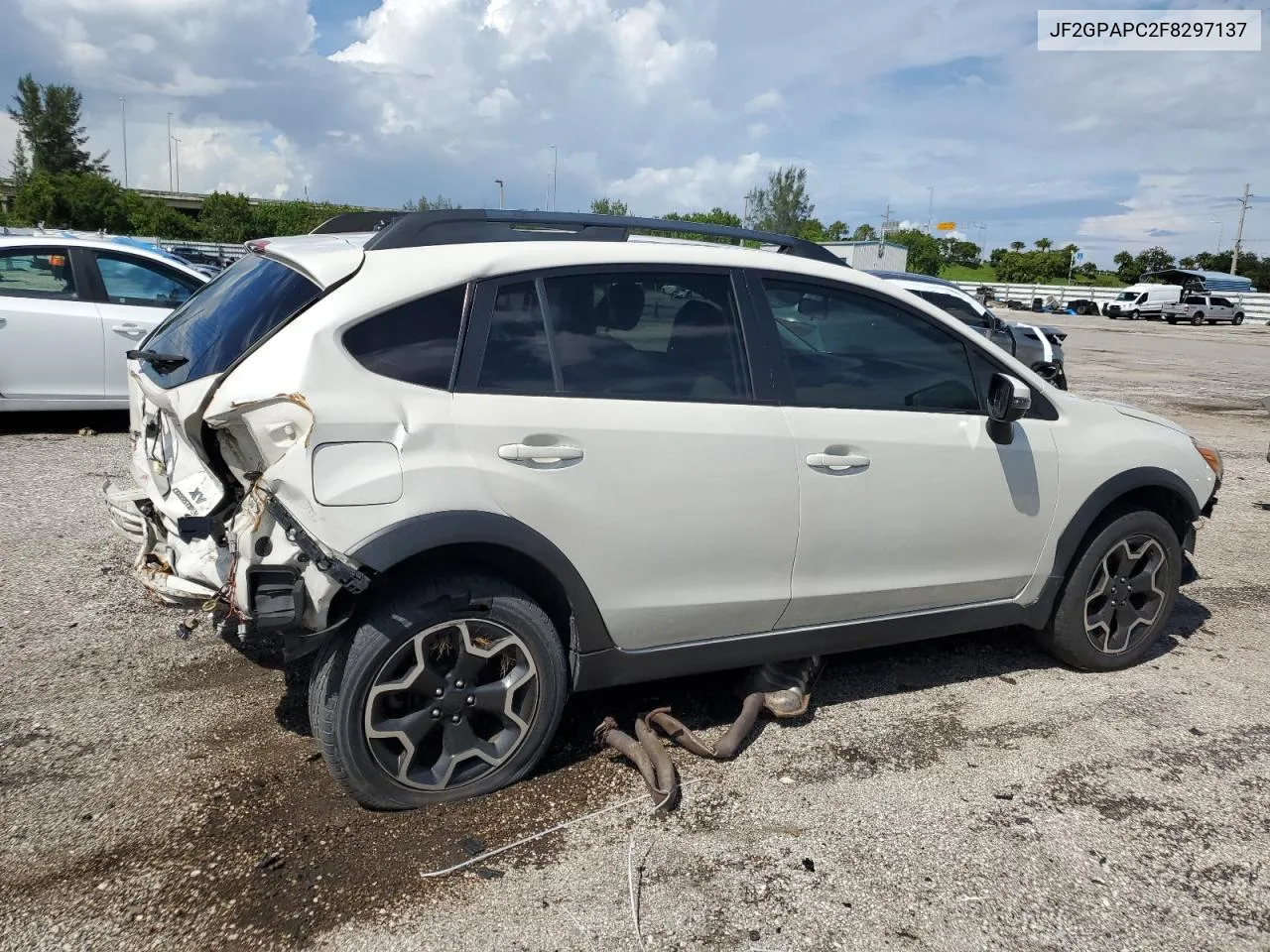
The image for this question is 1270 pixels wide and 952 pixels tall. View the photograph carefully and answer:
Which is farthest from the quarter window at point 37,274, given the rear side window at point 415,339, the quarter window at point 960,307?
the quarter window at point 960,307

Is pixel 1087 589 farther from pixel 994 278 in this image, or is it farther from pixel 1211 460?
pixel 994 278

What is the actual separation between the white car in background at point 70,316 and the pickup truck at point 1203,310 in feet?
168

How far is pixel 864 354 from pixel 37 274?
7.26 metres

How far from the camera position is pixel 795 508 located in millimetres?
3332

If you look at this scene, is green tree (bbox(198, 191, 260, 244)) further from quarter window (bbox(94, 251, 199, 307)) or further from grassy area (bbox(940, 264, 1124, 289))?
quarter window (bbox(94, 251, 199, 307))

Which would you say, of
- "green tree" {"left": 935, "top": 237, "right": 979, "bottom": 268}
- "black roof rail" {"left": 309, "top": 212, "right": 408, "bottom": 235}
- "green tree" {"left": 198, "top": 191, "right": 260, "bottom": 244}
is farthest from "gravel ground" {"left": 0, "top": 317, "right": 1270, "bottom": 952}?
"green tree" {"left": 935, "top": 237, "right": 979, "bottom": 268}

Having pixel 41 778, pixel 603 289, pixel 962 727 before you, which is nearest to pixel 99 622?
pixel 41 778

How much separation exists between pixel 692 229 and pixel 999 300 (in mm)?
61653

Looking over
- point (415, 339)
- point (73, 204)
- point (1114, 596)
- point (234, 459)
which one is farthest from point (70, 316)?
point (73, 204)

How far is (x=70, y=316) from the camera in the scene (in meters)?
7.73

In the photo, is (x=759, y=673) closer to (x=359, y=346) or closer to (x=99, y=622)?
(x=359, y=346)

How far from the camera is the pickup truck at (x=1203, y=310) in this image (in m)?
47.5

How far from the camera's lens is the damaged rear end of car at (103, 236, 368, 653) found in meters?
2.68

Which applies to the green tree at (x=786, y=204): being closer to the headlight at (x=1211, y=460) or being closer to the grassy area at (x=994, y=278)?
the grassy area at (x=994, y=278)
